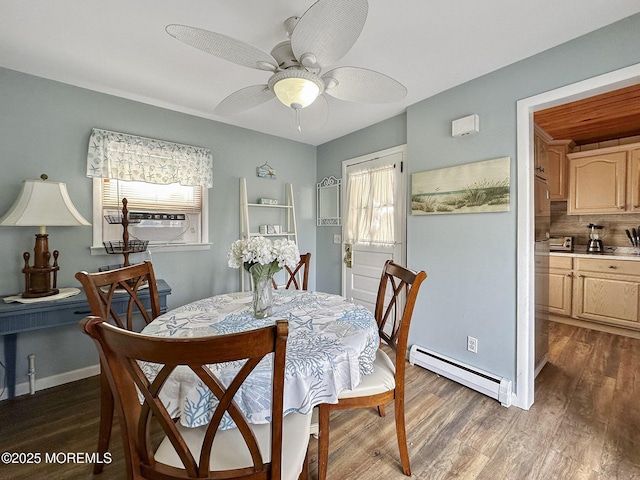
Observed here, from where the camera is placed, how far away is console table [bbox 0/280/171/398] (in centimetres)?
179

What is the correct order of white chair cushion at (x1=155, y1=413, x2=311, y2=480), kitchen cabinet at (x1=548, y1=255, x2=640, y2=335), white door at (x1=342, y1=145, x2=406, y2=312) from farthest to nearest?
kitchen cabinet at (x1=548, y1=255, x2=640, y2=335) → white door at (x1=342, y1=145, x2=406, y2=312) → white chair cushion at (x1=155, y1=413, x2=311, y2=480)

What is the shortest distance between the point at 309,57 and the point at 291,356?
1.35 meters

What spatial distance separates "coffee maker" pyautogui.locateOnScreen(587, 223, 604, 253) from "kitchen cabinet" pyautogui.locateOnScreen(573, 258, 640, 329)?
1.41ft

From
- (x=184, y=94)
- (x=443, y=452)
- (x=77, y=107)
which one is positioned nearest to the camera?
(x=443, y=452)

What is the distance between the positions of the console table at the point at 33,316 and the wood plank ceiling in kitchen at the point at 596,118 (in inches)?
167

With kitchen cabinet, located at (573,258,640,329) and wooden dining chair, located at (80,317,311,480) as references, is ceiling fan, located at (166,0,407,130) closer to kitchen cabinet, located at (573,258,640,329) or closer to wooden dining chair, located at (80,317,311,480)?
wooden dining chair, located at (80,317,311,480)

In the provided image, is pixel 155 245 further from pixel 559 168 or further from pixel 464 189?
pixel 559 168

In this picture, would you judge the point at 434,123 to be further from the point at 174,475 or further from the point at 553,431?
the point at 174,475

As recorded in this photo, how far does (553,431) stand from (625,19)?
8.07ft

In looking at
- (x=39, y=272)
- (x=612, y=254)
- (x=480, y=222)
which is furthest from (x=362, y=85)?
(x=612, y=254)

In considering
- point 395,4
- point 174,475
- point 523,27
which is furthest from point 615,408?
point 395,4

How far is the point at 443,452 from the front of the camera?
5.25 feet

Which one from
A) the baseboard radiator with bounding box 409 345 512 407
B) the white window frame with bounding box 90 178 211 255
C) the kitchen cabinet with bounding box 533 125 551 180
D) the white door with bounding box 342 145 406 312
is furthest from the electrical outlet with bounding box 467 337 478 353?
the white window frame with bounding box 90 178 211 255

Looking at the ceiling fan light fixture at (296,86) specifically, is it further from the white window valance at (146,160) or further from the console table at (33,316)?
the console table at (33,316)
